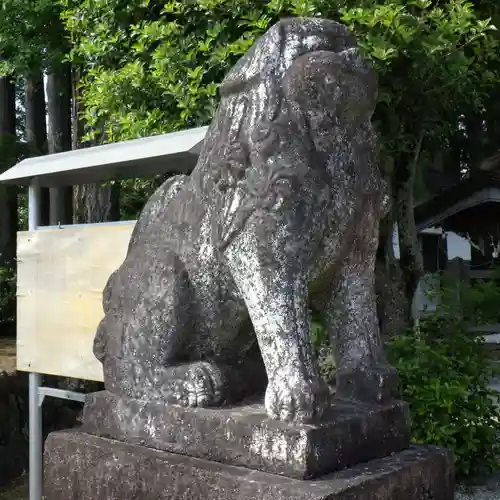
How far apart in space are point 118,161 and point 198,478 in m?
1.89

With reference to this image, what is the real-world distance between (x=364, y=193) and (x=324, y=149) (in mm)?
190

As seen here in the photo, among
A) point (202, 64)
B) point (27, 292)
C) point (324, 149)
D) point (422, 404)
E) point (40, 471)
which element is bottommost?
point (40, 471)

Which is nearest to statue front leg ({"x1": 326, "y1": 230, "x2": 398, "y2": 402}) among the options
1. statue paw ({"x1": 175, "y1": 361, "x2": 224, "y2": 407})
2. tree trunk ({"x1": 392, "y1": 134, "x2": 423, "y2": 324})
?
statue paw ({"x1": 175, "y1": 361, "x2": 224, "y2": 407})

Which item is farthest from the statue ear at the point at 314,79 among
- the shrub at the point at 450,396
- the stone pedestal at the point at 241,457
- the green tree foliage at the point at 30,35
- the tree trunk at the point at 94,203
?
the green tree foliage at the point at 30,35

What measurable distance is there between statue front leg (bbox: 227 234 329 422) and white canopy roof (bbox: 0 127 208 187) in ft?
4.16

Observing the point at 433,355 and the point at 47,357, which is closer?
the point at 47,357

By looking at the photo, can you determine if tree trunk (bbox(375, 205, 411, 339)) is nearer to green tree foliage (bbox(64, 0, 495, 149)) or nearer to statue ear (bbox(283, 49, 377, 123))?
green tree foliage (bbox(64, 0, 495, 149))

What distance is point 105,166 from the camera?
3436 millimetres

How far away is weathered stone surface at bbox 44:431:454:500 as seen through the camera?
64.3 inches

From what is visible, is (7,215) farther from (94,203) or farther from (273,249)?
(273,249)

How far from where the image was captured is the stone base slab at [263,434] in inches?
65.9

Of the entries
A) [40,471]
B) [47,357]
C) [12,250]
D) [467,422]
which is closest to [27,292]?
[47,357]

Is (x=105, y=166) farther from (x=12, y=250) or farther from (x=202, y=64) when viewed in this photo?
(x=12, y=250)

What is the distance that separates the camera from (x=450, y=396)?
163 inches
